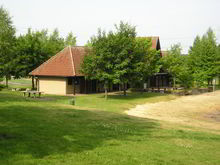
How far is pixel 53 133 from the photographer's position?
11.8m

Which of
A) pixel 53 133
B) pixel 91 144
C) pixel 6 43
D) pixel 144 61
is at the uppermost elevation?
pixel 6 43

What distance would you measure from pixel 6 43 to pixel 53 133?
1290 inches

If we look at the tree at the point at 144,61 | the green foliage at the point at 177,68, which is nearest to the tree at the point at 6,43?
the tree at the point at 144,61

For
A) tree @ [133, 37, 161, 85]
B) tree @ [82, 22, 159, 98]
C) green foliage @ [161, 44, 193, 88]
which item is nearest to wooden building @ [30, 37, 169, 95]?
tree @ [82, 22, 159, 98]

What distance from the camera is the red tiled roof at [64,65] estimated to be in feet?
132

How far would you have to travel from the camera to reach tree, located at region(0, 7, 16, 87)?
41422 mm

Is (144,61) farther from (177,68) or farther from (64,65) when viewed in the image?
(64,65)

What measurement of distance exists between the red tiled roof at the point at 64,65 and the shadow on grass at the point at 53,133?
2354cm

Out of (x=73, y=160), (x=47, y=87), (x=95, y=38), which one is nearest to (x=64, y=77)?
(x=47, y=87)

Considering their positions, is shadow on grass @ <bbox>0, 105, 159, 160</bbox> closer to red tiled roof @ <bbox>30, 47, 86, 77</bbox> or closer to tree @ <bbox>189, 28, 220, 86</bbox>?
red tiled roof @ <bbox>30, 47, 86, 77</bbox>

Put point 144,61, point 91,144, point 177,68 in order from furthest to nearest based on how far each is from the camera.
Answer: point 177,68, point 144,61, point 91,144

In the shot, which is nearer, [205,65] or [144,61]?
[144,61]

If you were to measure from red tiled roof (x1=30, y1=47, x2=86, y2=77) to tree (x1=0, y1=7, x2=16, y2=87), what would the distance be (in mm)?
4327

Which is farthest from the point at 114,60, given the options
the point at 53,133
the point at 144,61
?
the point at 53,133
